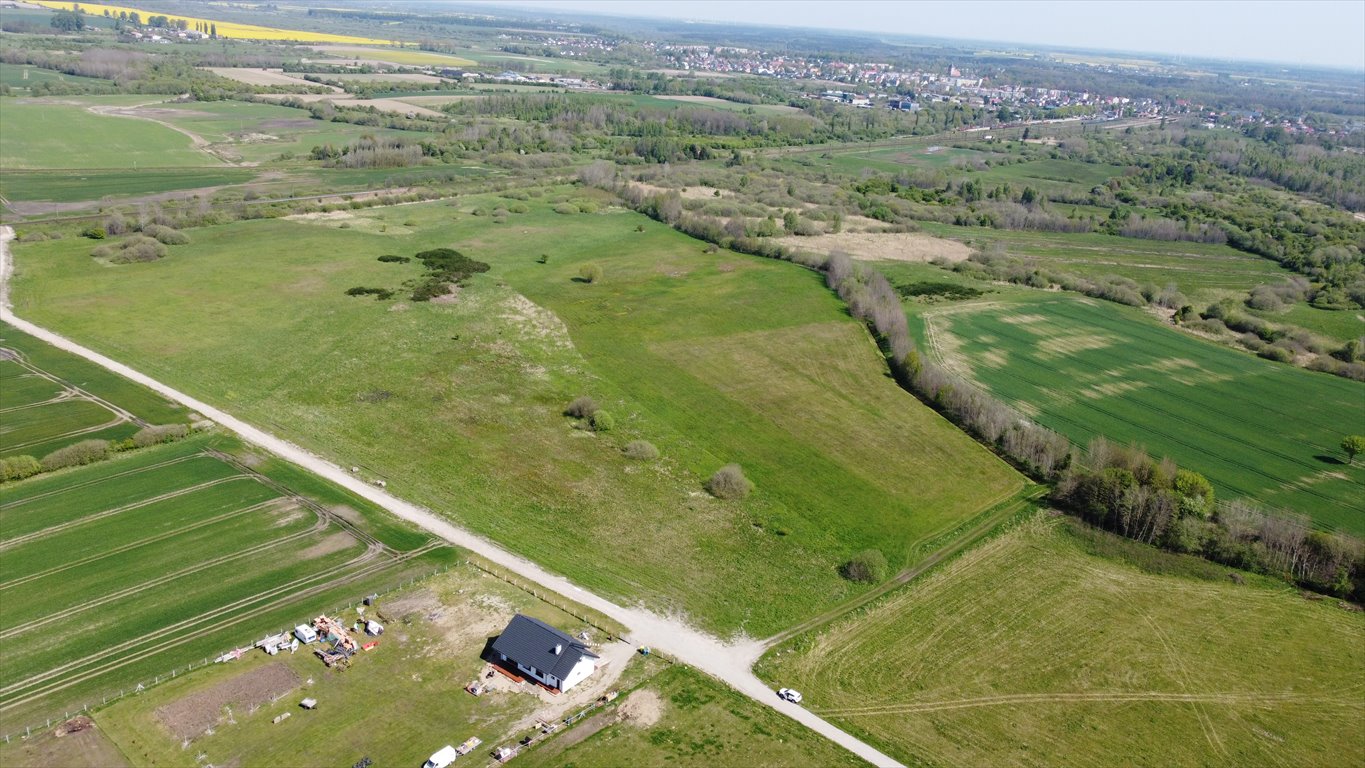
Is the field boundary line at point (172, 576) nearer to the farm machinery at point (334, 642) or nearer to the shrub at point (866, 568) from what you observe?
the farm machinery at point (334, 642)

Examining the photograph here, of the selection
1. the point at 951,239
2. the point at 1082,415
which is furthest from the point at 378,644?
the point at 951,239

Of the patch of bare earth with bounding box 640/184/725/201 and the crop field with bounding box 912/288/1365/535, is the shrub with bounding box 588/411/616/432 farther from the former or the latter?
the patch of bare earth with bounding box 640/184/725/201

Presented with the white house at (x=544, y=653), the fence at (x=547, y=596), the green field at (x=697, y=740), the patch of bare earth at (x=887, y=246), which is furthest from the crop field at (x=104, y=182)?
the green field at (x=697, y=740)

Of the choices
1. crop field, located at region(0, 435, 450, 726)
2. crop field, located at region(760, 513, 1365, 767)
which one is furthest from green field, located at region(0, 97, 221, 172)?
crop field, located at region(760, 513, 1365, 767)

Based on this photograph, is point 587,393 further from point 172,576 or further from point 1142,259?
point 1142,259

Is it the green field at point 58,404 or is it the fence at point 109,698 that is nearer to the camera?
the fence at point 109,698

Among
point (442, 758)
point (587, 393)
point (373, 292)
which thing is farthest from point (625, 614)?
point (373, 292)

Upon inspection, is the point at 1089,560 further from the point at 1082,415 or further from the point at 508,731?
the point at 508,731

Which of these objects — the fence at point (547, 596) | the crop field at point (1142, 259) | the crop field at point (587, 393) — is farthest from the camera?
the crop field at point (1142, 259)
